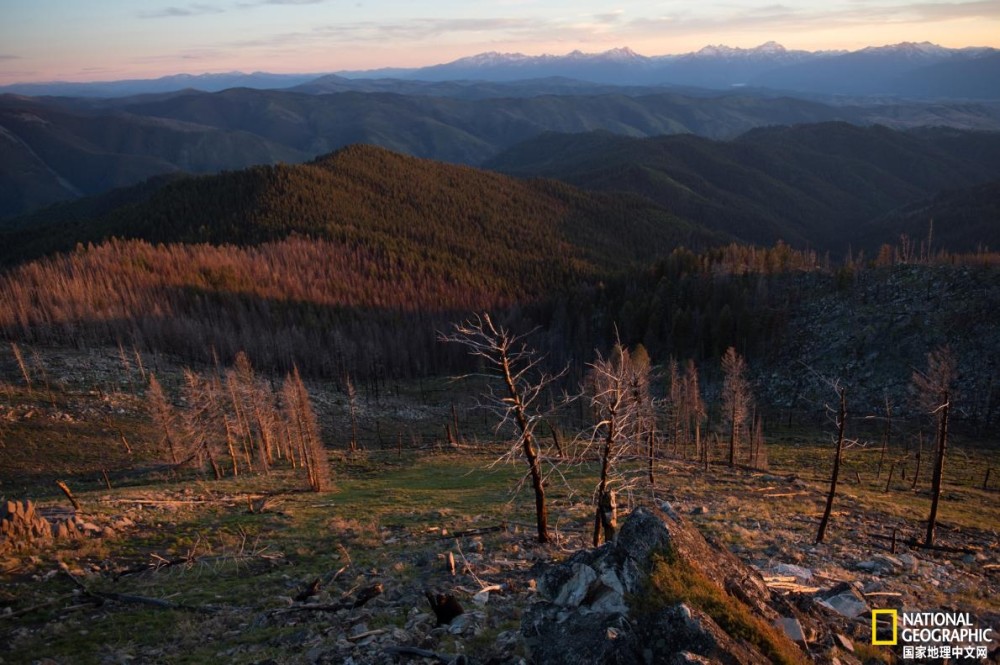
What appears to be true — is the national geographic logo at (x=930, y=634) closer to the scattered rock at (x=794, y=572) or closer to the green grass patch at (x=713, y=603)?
the scattered rock at (x=794, y=572)

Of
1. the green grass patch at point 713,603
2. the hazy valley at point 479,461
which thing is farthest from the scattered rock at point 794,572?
the green grass patch at point 713,603

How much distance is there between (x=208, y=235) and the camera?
16338 cm

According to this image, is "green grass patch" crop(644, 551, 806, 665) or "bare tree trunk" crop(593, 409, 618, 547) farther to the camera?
"bare tree trunk" crop(593, 409, 618, 547)

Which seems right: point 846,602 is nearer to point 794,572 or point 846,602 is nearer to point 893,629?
point 893,629

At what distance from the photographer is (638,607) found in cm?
1104

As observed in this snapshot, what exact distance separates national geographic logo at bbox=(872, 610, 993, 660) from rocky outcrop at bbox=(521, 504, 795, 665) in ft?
11.7

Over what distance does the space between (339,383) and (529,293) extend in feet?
230

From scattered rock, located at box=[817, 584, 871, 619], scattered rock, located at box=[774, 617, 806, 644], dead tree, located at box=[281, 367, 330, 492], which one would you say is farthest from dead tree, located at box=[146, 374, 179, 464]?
scattered rock, located at box=[817, 584, 871, 619]

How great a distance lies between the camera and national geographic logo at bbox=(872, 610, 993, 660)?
12872mm

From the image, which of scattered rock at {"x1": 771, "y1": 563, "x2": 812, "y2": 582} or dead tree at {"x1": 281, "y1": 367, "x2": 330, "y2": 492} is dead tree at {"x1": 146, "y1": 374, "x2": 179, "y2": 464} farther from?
scattered rock at {"x1": 771, "y1": 563, "x2": 812, "y2": 582}

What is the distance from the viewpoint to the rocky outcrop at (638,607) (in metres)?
10.0

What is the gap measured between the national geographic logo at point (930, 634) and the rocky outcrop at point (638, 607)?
3553mm

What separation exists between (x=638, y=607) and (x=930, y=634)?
864cm

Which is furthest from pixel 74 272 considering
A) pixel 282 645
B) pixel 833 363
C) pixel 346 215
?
pixel 833 363
